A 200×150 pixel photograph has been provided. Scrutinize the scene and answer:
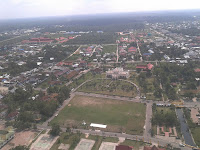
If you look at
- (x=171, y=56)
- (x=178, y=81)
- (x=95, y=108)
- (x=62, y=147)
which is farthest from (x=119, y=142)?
(x=171, y=56)

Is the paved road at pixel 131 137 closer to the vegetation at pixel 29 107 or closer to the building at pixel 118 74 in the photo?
the vegetation at pixel 29 107

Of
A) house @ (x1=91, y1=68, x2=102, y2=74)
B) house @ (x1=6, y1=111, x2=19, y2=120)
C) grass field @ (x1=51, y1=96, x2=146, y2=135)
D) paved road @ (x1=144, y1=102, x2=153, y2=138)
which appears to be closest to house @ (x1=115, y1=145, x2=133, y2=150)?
grass field @ (x1=51, y1=96, x2=146, y2=135)

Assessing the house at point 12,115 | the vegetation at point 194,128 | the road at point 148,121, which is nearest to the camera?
the vegetation at point 194,128

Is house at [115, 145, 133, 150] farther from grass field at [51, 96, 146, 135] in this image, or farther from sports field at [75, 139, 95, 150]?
grass field at [51, 96, 146, 135]

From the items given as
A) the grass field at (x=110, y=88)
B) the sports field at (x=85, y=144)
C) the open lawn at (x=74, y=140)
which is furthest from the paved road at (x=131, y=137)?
the grass field at (x=110, y=88)

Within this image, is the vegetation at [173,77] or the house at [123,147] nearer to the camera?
the house at [123,147]
